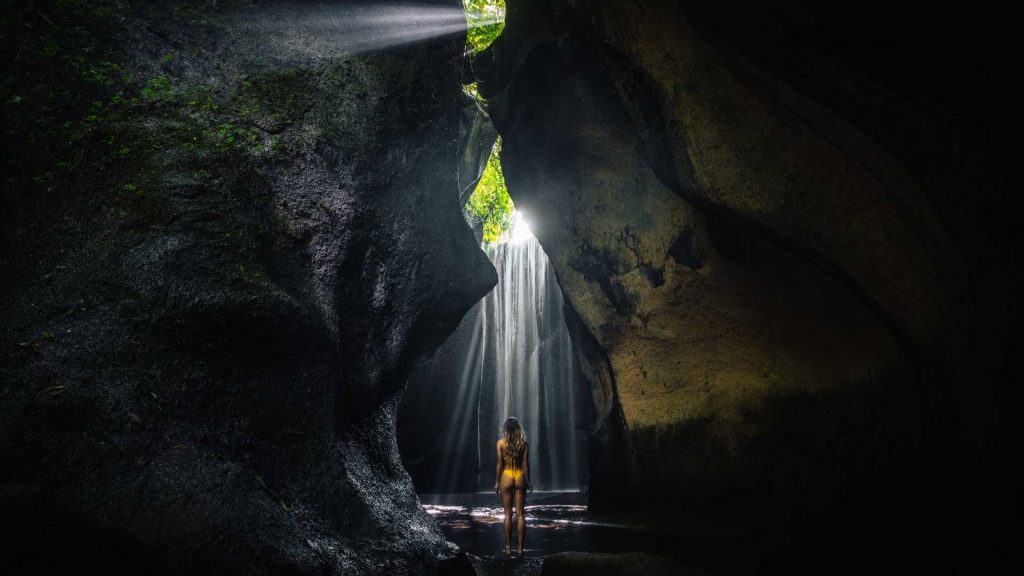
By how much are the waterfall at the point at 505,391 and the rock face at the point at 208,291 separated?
38.8 ft

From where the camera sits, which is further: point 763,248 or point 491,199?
point 491,199

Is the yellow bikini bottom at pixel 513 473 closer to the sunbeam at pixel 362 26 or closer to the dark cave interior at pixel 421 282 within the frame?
the dark cave interior at pixel 421 282

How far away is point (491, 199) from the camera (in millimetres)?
16469

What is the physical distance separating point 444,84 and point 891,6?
5942 millimetres

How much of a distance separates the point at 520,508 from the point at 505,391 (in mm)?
14296

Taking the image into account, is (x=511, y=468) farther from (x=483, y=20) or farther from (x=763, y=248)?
(x=483, y=20)

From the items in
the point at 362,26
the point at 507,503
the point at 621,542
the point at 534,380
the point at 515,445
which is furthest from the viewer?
the point at 534,380

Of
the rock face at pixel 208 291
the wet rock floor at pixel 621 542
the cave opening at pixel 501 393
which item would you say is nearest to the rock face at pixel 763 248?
the wet rock floor at pixel 621 542

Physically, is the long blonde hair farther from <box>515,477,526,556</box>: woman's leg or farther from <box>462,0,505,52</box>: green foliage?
<box>462,0,505,52</box>: green foliage

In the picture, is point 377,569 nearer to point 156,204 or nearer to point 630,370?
point 156,204

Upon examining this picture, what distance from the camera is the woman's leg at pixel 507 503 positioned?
572cm

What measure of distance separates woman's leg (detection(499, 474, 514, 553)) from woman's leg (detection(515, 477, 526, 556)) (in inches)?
3.8

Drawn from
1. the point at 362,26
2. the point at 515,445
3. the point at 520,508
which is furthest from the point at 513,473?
the point at 362,26

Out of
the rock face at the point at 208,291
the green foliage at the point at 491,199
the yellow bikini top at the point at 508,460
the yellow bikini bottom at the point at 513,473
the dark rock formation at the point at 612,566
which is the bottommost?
the dark rock formation at the point at 612,566
